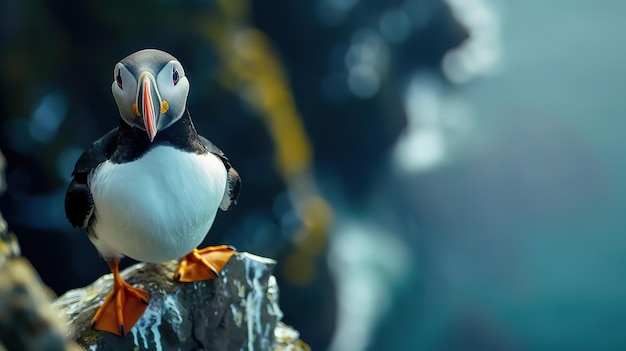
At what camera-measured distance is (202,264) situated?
0.91 meters

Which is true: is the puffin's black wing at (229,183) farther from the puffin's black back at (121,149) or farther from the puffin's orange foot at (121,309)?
the puffin's orange foot at (121,309)

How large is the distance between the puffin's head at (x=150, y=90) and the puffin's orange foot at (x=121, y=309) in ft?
0.85

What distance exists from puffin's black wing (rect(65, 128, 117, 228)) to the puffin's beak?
0.46ft

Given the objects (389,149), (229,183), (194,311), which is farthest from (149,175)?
(389,149)

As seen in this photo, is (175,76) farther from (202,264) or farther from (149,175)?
(202,264)

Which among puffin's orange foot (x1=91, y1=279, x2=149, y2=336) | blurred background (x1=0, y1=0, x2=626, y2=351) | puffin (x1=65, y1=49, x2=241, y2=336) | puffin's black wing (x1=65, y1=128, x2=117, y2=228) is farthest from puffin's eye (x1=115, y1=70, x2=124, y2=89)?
blurred background (x1=0, y1=0, x2=626, y2=351)

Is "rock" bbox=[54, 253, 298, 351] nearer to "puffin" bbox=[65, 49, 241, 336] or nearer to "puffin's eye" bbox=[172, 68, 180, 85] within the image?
"puffin" bbox=[65, 49, 241, 336]

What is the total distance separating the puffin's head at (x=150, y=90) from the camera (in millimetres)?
648

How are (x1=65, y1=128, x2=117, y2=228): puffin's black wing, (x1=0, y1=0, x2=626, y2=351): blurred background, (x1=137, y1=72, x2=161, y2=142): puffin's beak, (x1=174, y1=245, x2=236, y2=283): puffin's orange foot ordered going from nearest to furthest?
(x1=137, y1=72, x2=161, y2=142): puffin's beak
(x1=65, y1=128, x2=117, y2=228): puffin's black wing
(x1=174, y1=245, x2=236, y2=283): puffin's orange foot
(x1=0, y1=0, x2=626, y2=351): blurred background

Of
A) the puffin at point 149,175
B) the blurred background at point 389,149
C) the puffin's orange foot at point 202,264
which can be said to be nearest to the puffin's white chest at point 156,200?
the puffin at point 149,175

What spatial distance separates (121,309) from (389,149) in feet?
5.39

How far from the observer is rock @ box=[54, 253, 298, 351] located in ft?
2.78

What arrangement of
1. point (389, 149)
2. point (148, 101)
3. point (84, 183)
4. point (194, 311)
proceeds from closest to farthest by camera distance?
point (148, 101)
point (84, 183)
point (194, 311)
point (389, 149)

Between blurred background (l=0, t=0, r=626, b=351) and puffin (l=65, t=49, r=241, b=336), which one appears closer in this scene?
puffin (l=65, t=49, r=241, b=336)
